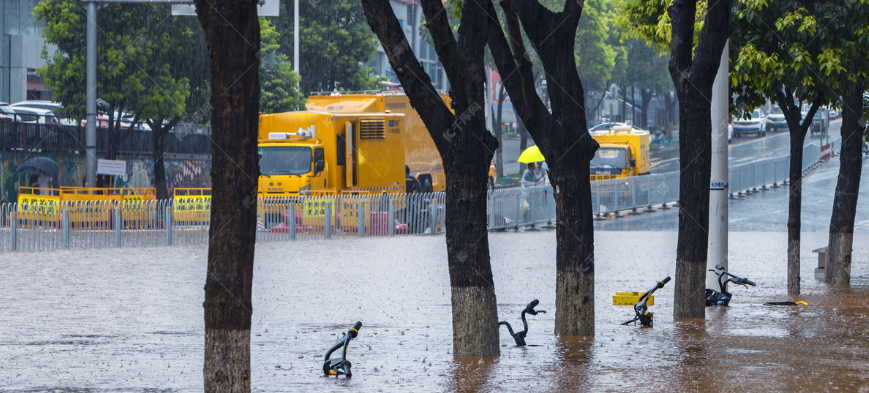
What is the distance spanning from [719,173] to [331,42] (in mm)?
29374

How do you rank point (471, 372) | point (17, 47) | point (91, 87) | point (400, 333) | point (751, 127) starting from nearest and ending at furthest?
point (471, 372) < point (400, 333) < point (91, 87) < point (17, 47) < point (751, 127)

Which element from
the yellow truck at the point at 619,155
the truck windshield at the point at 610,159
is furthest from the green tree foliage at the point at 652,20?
the truck windshield at the point at 610,159

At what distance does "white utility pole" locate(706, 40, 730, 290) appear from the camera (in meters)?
12.0

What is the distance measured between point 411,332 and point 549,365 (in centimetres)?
235

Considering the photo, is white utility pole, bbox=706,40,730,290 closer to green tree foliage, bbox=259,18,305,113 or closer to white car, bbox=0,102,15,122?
green tree foliage, bbox=259,18,305,113

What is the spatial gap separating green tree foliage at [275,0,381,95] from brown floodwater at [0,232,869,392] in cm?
2262

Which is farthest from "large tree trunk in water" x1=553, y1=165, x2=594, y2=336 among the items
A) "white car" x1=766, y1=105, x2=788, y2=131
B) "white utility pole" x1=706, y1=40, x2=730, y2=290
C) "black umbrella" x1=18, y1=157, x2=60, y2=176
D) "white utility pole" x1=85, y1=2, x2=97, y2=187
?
"white car" x1=766, y1=105, x2=788, y2=131

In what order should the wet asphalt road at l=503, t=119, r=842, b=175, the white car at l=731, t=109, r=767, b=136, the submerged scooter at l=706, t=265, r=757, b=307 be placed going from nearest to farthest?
the submerged scooter at l=706, t=265, r=757, b=307, the wet asphalt road at l=503, t=119, r=842, b=175, the white car at l=731, t=109, r=767, b=136

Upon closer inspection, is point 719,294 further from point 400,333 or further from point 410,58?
point 410,58

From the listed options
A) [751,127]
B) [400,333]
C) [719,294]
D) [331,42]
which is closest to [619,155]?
[331,42]

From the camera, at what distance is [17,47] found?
39031 mm

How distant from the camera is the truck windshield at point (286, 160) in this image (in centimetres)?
2545

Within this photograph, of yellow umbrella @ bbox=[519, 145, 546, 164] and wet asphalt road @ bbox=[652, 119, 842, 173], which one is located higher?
wet asphalt road @ bbox=[652, 119, 842, 173]

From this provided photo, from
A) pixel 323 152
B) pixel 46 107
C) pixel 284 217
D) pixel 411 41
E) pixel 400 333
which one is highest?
A: pixel 411 41
